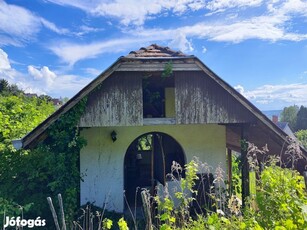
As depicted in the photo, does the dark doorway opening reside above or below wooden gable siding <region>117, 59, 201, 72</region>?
below

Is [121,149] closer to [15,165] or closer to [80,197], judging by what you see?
[80,197]

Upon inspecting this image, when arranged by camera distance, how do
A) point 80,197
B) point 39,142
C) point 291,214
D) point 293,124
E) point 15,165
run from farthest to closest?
point 293,124 < point 80,197 < point 15,165 < point 39,142 < point 291,214

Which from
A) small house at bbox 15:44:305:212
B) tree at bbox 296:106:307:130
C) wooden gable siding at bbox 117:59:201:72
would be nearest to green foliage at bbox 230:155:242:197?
small house at bbox 15:44:305:212

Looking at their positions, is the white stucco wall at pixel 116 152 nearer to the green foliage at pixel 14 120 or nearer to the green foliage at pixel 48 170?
the green foliage at pixel 48 170

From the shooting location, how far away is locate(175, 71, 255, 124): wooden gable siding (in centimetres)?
762

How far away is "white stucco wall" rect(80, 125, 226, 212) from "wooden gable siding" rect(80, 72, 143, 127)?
6.76ft

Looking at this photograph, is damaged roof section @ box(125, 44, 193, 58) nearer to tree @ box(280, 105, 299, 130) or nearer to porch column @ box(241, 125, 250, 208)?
porch column @ box(241, 125, 250, 208)

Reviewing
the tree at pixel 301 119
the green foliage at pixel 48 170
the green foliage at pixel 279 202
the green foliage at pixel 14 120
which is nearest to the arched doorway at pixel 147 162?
the green foliage at pixel 48 170

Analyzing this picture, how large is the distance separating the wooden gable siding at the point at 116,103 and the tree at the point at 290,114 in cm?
4798

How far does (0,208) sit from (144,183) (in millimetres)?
6978

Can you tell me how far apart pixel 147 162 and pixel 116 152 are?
442 centimetres

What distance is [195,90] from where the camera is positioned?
25.1ft

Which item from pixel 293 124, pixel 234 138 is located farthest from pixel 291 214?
pixel 293 124

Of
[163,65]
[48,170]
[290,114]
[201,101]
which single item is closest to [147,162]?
[48,170]
